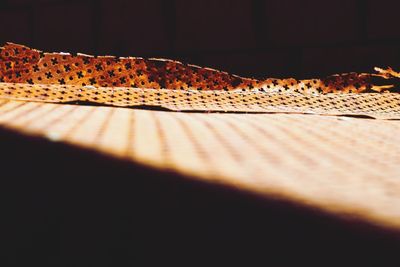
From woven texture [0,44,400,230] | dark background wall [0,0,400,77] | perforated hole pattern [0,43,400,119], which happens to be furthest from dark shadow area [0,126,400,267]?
dark background wall [0,0,400,77]

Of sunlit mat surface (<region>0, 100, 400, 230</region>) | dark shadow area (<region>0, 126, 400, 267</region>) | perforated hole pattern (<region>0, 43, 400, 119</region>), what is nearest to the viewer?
dark shadow area (<region>0, 126, 400, 267</region>)

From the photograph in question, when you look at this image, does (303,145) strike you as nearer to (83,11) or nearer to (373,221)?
(373,221)

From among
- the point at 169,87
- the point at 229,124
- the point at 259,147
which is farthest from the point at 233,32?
the point at 259,147

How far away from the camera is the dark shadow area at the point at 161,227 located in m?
0.47

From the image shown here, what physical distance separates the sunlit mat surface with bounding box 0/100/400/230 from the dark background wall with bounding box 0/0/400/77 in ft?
4.23

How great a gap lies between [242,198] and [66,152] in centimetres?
43

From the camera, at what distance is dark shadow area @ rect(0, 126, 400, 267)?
47 centimetres

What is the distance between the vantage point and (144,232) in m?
0.52

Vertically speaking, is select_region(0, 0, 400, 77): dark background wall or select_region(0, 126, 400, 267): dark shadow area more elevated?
select_region(0, 0, 400, 77): dark background wall

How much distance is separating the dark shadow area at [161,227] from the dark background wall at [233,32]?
232 centimetres

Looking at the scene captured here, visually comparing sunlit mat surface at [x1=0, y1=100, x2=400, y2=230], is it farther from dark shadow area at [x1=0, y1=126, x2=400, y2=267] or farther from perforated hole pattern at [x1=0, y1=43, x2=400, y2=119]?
perforated hole pattern at [x1=0, y1=43, x2=400, y2=119]

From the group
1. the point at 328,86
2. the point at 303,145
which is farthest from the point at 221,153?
the point at 328,86

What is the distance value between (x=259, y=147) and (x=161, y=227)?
0.57m

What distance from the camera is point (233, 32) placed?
2941mm
